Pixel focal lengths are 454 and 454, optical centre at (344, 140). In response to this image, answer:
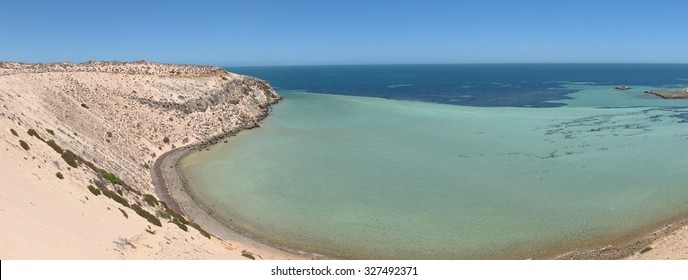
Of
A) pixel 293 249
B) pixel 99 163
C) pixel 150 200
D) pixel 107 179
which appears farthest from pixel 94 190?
pixel 293 249

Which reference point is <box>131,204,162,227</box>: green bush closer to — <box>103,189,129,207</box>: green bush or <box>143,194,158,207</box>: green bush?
<box>103,189,129,207</box>: green bush

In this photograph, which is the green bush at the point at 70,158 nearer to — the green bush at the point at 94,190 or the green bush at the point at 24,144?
the green bush at the point at 24,144

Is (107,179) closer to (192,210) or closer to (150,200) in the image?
(150,200)

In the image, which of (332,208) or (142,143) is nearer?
(332,208)

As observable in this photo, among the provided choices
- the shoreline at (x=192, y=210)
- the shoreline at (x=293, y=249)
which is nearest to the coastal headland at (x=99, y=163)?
the shoreline at (x=192, y=210)

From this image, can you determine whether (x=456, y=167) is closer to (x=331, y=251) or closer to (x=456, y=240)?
(x=456, y=240)

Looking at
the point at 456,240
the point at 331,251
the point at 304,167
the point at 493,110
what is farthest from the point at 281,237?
the point at 493,110
